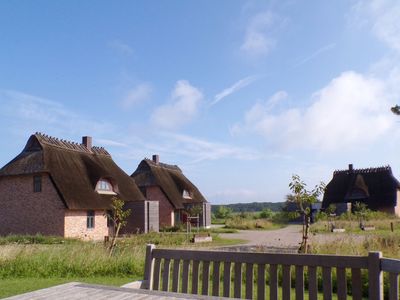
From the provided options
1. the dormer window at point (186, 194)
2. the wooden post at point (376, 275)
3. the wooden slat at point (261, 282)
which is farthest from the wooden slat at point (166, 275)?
the dormer window at point (186, 194)

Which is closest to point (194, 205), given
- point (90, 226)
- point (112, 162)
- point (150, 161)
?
point (150, 161)

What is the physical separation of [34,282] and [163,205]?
25933 mm

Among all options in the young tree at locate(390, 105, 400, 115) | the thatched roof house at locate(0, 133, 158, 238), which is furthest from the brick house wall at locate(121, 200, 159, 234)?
the young tree at locate(390, 105, 400, 115)

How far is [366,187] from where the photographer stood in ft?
135

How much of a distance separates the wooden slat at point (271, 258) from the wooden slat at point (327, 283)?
49 mm

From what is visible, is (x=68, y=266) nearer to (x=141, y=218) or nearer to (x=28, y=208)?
(x=28, y=208)

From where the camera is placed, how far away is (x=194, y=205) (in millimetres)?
34938

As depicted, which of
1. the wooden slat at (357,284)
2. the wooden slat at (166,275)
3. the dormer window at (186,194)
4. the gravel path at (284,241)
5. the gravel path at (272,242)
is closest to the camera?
the wooden slat at (357,284)

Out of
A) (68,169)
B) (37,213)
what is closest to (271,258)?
(37,213)

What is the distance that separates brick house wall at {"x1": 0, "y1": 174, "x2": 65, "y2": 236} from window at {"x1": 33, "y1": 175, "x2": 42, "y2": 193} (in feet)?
0.69

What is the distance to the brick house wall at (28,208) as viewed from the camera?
2202cm

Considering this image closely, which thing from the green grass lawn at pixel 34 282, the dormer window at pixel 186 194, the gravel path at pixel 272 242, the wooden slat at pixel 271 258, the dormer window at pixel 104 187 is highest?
the dormer window at pixel 104 187

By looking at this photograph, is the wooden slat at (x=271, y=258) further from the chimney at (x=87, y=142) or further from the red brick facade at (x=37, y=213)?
A: the chimney at (x=87, y=142)

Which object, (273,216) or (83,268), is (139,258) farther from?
(273,216)
